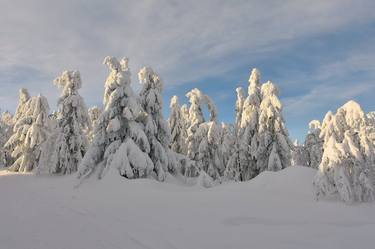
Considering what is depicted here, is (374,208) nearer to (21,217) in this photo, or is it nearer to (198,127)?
(21,217)

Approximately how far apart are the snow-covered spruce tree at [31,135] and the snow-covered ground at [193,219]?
58.1 feet

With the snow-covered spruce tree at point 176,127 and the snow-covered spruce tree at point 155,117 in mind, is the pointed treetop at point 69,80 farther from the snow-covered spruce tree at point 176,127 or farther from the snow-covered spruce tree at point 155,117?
the snow-covered spruce tree at point 176,127

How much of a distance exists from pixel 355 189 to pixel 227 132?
2479 centimetres

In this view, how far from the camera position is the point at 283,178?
1648 cm

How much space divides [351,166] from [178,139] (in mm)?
24851

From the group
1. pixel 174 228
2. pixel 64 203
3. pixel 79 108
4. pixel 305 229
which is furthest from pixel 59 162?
pixel 305 229

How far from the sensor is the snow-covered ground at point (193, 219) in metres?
7.93

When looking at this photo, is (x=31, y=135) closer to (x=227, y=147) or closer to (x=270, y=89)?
(x=227, y=147)

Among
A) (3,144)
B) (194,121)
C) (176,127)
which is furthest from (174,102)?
(3,144)

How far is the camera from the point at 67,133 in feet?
95.7

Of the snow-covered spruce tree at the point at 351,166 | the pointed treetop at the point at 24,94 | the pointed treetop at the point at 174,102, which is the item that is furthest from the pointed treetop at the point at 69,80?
the snow-covered spruce tree at the point at 351,166

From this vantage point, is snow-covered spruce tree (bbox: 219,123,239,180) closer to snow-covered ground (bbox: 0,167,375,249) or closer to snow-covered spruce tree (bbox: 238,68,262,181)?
snow-covered spruce tree (bbox: 238,68,262,181)

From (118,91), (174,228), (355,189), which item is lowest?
(174,228)

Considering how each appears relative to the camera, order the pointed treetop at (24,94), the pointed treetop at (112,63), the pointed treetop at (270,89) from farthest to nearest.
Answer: the pointed treetop at (24,94)
the pointed treetop at (270,89)
the pointed treetop at (112,63)
